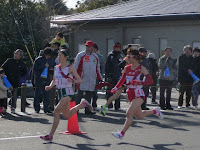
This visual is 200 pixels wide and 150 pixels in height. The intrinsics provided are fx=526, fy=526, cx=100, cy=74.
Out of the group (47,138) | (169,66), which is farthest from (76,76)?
(169,66)

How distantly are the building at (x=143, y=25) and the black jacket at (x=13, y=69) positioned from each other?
12.2m

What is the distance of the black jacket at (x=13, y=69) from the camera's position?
14.8 m

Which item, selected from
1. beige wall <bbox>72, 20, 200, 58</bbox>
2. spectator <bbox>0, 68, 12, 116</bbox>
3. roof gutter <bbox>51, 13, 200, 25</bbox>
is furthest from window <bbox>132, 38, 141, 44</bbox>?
spectator <bbox>0, 68, 12, 116</bbox>

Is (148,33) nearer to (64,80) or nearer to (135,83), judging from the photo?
(135,83)

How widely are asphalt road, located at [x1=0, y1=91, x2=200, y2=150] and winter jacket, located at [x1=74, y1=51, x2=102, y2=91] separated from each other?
83 cm

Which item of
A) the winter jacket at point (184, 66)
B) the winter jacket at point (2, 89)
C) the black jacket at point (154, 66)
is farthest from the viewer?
the black jacket at point (154, 66)

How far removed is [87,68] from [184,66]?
11.0 ft

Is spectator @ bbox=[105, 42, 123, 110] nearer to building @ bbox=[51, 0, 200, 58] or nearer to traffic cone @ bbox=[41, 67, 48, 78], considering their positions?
traffic cone @ bbox=[41, 67, 48, 78]

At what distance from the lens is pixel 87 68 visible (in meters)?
14.4

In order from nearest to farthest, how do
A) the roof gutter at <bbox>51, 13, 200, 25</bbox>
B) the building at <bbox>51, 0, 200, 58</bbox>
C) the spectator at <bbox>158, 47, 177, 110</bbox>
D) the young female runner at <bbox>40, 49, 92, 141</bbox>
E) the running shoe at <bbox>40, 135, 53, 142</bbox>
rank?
the running shoe at <bbox>40, 135, 53, 142</bbox>, the young female runner at <bbox>40, 49, 92, 141</bbox>, the spectator at <bbox>158, 47, 177, 110</bbox>, the roof gutter at <bbox>51, 13, 200, 25</bbox>, the building at <bbox>51, 0, 200, 58</bbox>

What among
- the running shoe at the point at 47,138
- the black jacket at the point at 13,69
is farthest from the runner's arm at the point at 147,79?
the black jacket at the point at 13,69

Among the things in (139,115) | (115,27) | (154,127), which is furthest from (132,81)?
(115,27)

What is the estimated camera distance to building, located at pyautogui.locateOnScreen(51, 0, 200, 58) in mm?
26047

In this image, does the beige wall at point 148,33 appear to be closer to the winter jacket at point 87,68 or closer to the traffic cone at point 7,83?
the winter jacket at point 87,68
